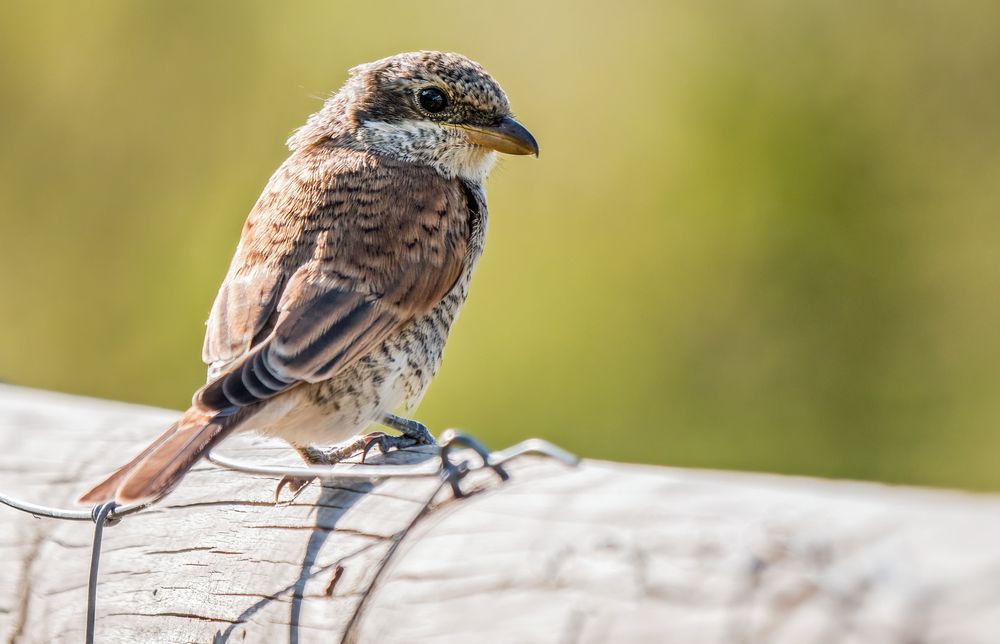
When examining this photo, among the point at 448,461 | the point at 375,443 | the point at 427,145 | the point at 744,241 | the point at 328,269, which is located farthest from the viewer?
the point at 744,241

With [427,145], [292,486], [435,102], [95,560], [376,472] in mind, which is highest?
[435,102]

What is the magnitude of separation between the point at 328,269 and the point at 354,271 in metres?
0.07

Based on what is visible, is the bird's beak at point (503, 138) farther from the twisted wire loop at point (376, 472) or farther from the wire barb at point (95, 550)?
the wire barb at point (95, 550)

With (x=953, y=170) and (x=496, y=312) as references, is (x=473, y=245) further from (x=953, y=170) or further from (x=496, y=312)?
(x=953, y=170)

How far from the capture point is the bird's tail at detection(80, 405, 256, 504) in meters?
2.16

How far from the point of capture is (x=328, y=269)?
314cm

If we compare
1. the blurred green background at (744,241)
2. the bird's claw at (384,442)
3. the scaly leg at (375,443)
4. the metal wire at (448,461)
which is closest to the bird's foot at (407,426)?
the scaly leg at (375,443)

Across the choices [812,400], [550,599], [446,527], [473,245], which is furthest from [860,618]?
[812,400]

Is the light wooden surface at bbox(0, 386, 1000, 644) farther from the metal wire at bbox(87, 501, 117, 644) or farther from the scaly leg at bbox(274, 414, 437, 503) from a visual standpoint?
the scaly leg at bbox(274, 414, 437, 503)

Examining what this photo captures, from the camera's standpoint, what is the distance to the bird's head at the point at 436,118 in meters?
3.86

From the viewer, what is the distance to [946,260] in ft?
18.5

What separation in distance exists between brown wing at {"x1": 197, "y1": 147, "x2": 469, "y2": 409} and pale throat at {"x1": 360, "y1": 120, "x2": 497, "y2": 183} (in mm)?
105


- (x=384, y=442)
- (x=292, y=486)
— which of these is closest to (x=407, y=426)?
(x=384, y=442)

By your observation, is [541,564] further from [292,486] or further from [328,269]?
[328,269]
